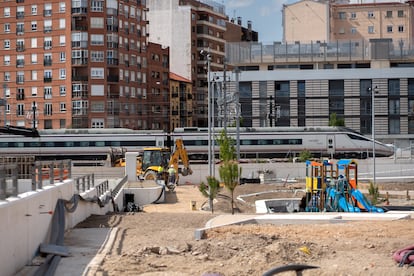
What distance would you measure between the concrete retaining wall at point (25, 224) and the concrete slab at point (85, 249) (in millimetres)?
672

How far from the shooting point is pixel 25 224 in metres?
13.9

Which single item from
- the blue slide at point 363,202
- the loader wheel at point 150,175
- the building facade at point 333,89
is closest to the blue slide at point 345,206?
the blue slide at point 363,202

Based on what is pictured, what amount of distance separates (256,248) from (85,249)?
364cm

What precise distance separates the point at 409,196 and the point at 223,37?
2870 inches

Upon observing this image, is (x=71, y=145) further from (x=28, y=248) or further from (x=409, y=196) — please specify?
(x=28, y=248)

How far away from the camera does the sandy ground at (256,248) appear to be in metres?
12.9

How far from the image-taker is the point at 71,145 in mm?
67000

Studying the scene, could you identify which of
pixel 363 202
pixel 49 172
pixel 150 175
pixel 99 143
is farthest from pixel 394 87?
pixel 49 172

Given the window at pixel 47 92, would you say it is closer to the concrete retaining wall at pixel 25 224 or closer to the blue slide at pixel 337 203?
the blue slide at pixel 337 203

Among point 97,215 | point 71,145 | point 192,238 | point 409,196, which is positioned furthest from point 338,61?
point 192,238

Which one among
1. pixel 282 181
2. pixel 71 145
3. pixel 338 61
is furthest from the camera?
pixel 338 61

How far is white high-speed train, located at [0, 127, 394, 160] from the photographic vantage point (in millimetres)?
66438

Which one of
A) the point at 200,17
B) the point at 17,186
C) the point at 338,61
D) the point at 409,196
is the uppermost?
the point at 200,17

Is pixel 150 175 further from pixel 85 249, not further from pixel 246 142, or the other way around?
pixel 85 249
